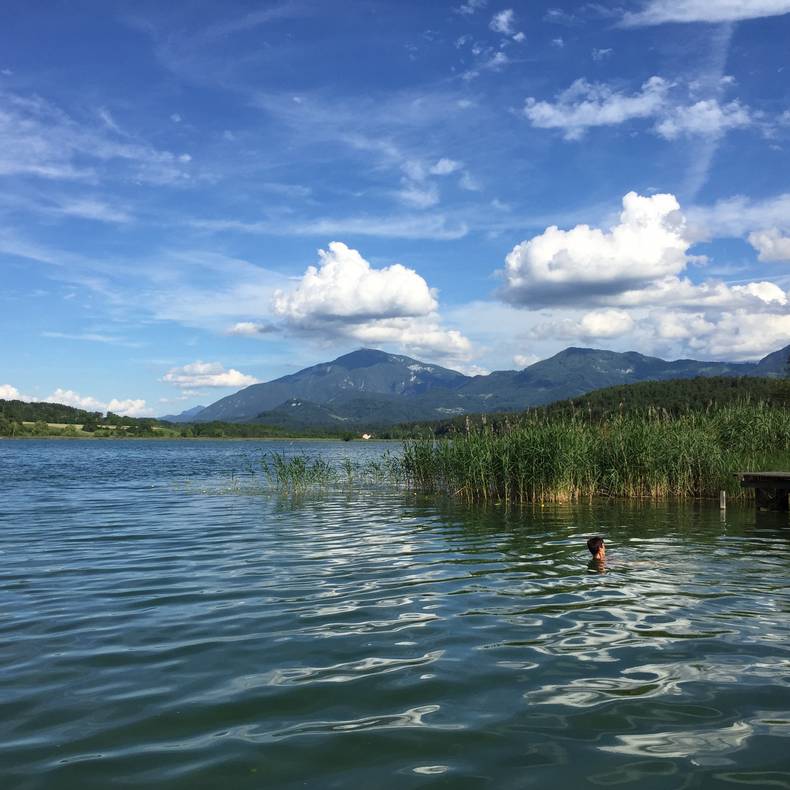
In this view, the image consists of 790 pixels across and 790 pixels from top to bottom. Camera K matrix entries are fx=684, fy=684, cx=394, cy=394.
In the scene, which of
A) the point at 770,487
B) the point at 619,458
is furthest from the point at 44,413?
the point at 770,487

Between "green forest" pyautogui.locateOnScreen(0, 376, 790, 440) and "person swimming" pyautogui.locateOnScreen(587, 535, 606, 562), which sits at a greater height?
"green forest" pyautogui.locateOnScreen(0, 376, 790, 440)

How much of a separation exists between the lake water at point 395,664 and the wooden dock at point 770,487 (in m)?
6.20

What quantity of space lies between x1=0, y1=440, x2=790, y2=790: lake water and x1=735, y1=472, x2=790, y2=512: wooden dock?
6.20 meters

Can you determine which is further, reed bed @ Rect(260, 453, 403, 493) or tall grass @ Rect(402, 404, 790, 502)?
reed bed @ Rect(260, 453, 403, 493)

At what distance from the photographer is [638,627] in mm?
9555

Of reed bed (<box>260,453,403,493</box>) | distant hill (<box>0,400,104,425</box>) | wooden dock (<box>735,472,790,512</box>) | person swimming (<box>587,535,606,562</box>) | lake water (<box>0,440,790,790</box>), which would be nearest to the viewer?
lake water (<box>0,440,790,790</box>)

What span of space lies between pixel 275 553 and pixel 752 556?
10.9 m

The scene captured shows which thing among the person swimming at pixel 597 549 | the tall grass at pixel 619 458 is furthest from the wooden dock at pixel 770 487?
the person swimming at pixel 597 549

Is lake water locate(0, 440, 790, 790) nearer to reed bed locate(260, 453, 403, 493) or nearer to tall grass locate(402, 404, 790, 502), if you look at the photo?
tall grass locate(402, 404, 790, 502)

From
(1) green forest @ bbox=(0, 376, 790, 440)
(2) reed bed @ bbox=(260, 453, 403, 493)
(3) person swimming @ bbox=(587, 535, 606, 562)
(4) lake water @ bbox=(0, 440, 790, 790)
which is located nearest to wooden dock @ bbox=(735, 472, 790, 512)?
(4) lake water @ bbox=(0, 440, 790, 790)

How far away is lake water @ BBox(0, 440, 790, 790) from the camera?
564cm

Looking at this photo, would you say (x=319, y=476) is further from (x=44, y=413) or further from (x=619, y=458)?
(x=44, y=413)

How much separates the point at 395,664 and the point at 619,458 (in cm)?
2087

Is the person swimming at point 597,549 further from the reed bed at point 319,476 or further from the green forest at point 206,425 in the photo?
the green forest at point 206,425
